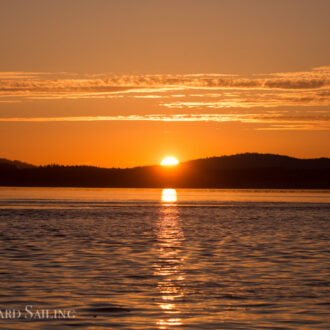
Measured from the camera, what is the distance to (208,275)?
25969mm

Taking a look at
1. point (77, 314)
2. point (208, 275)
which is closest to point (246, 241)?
point (208, 275)

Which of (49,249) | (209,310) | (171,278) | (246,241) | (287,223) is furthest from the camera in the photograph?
(287,223)

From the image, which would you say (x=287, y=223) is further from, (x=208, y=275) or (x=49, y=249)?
(x=208, y=275)

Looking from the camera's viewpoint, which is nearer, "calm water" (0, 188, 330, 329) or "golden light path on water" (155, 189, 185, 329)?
"calm water" (0, 188, 330, 329)

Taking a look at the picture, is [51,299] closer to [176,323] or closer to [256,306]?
[176,323]

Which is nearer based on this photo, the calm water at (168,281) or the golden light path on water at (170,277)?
the calm water at (168,281)

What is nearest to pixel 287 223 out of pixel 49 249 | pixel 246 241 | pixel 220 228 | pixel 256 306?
pixel 220 228

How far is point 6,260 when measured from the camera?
30016 mm

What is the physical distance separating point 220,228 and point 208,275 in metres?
27.3

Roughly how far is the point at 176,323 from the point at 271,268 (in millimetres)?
11120

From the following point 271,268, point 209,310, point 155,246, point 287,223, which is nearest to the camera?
point 209,310

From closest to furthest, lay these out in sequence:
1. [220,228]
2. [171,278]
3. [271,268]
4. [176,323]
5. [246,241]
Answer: [176,323]
[171,278]
[271,268]
[246,241]
[220,228]

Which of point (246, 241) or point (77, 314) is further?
point (246, 241)

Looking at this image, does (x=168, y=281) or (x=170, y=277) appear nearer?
(x=168, y=281)
